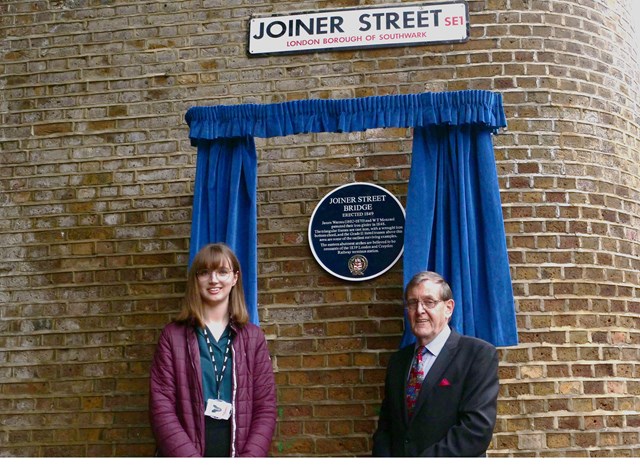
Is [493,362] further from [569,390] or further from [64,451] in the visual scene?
[64,451]

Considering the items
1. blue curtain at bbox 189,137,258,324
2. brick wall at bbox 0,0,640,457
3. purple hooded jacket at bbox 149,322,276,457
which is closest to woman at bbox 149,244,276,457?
purple hooded jacket at bbox 149,322,276,457

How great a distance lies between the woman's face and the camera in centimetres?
373

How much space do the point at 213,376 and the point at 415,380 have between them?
858 millimetres

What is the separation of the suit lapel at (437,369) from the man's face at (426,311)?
9cm

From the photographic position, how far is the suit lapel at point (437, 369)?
11.6ft

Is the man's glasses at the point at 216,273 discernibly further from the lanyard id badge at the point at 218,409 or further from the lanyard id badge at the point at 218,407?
the lanyard id badge at the point at 218,409

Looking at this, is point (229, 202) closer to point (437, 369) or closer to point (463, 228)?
point (463, 228)

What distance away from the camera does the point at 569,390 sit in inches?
177

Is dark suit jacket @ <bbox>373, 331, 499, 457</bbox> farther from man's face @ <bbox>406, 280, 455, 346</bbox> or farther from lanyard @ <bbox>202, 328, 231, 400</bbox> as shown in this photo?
lanyard @ <bbox>202, 328, 231, 400</bbox>

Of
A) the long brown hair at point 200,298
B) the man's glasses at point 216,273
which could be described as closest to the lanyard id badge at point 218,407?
the long brown hair at point 200,298

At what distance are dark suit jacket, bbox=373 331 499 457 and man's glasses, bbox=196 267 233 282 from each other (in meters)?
0.91

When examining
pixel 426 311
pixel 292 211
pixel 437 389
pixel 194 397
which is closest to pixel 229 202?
pixel 292 211

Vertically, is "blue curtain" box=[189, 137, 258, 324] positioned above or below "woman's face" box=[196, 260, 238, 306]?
above

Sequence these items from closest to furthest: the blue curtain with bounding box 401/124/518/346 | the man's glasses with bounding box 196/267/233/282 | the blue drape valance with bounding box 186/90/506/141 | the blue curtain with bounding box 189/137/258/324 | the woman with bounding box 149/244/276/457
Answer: the woman with bounding box 149/244/276/457
the man's glasses with bounding box 196/267/233/282
the blue curtain with bounding box 401/124/518/346
the blue drape valance with bounding box 186/90/506/141
the blue curtain with bounding box 189/137/258/324
